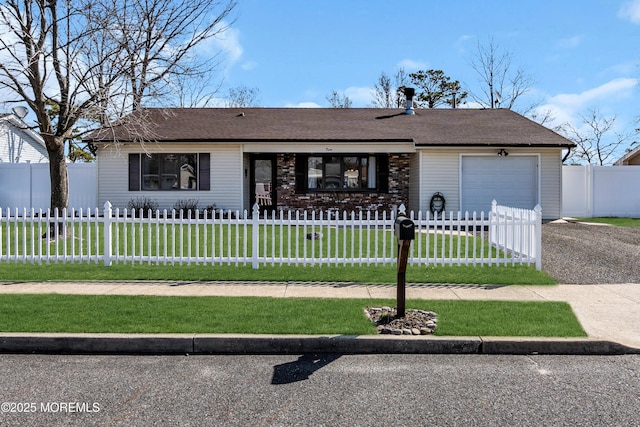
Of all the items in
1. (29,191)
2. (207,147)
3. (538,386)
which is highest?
(207,147)

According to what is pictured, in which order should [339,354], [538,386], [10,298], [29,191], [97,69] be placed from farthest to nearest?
1. [29,191]
2. [97,69]
3. [10,298]
4. [339,354]
5. [538,386]

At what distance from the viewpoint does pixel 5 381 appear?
4730 millimetres

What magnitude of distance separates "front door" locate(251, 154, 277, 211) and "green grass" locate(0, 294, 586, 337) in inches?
525

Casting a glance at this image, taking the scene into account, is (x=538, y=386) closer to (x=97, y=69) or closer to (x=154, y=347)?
(x=154, y=347)

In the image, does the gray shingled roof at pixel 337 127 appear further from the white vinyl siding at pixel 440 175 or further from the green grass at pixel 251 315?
the green grass at pixel 251 315

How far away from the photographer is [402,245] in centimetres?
→ 639

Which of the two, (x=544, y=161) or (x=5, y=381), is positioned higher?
(x=544, y=161)

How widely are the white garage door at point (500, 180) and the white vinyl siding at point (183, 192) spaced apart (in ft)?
26.9

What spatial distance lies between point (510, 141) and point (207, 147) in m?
10.7

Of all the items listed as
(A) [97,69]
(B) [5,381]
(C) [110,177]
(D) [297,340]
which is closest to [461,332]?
(D) [297,340]

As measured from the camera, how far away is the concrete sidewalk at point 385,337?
568 cm

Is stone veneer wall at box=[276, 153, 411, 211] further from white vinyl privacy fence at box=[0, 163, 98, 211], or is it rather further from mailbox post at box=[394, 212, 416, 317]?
mailbox post at box=[394, 212, 416, 317]

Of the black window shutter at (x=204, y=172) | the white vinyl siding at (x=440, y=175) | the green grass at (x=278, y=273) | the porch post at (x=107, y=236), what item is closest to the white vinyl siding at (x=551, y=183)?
the white vinyl siding at (x=440, y=175)

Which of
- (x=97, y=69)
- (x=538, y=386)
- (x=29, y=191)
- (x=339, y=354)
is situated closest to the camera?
(x=538, y=386)
